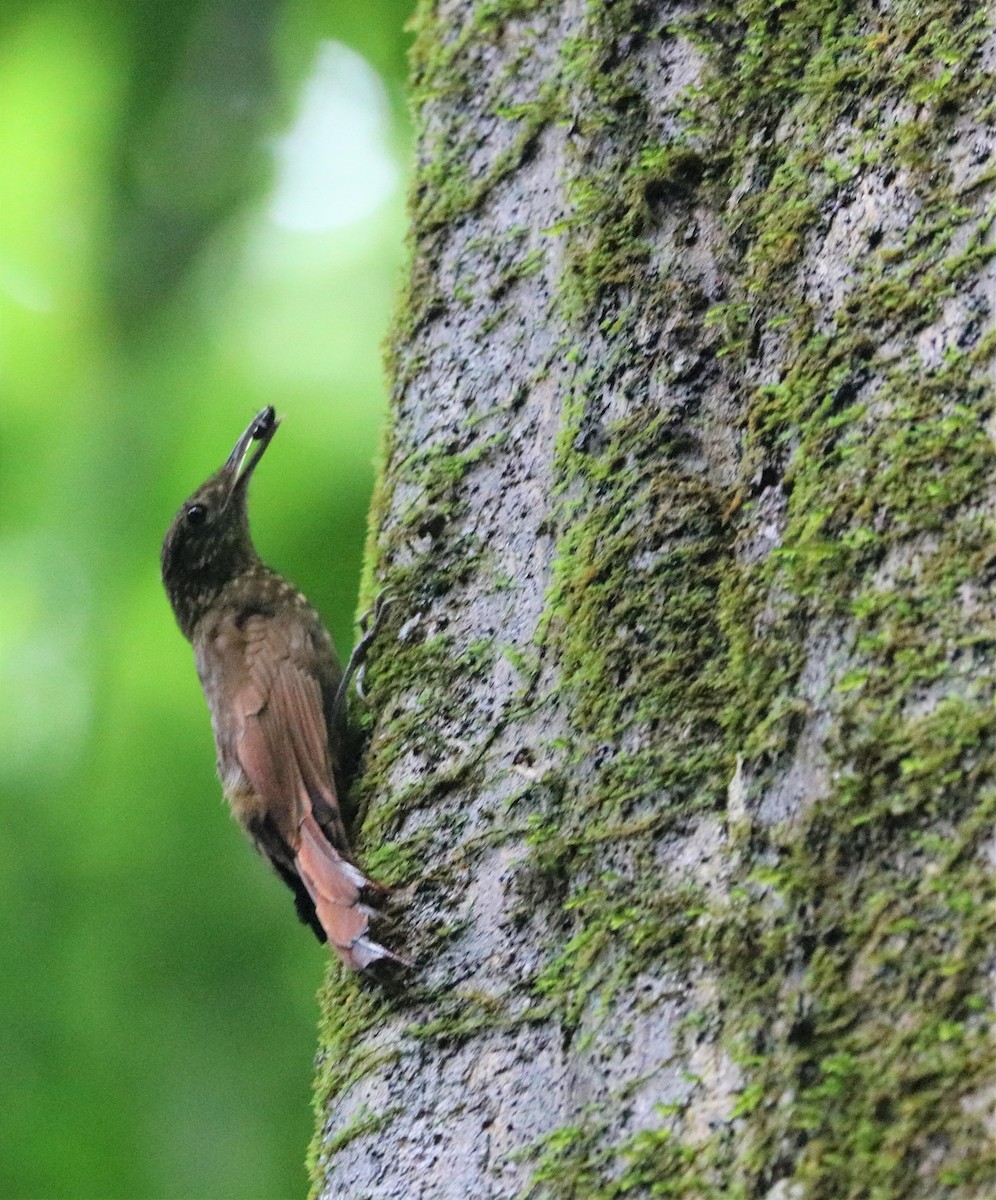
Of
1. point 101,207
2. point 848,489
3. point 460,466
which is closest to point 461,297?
point 460,466

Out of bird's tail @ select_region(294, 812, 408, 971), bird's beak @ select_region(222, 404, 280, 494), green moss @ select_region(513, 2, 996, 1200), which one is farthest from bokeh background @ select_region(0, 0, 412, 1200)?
green moss @ select_region(513, 2, 996, 1200)

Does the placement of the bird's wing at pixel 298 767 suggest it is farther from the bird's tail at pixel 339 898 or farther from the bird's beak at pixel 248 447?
the bird's beak at pixel 248 447

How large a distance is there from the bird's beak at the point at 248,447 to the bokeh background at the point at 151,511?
29 centimetres

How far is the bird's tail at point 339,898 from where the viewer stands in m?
2.08

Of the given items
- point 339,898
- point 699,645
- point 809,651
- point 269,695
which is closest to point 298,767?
point 269,695

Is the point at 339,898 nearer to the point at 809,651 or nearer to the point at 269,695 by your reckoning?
the point at 809,651

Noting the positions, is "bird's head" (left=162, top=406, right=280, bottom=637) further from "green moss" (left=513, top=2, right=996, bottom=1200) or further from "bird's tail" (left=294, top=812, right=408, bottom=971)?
"green moss" (left=513, top=2, right=996, bottom=1200)

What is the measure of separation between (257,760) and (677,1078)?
1741 millimetres

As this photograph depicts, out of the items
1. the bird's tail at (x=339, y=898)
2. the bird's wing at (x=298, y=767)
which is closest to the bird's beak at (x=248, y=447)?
the bird's wing at (x=298, y=767)

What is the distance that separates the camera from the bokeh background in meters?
4.12

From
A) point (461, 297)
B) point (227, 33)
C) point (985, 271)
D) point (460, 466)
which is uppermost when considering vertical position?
point (227, 33)

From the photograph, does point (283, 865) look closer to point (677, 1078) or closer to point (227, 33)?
point (677, 1078)

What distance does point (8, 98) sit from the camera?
15.7ft

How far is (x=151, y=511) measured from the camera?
173 inches
